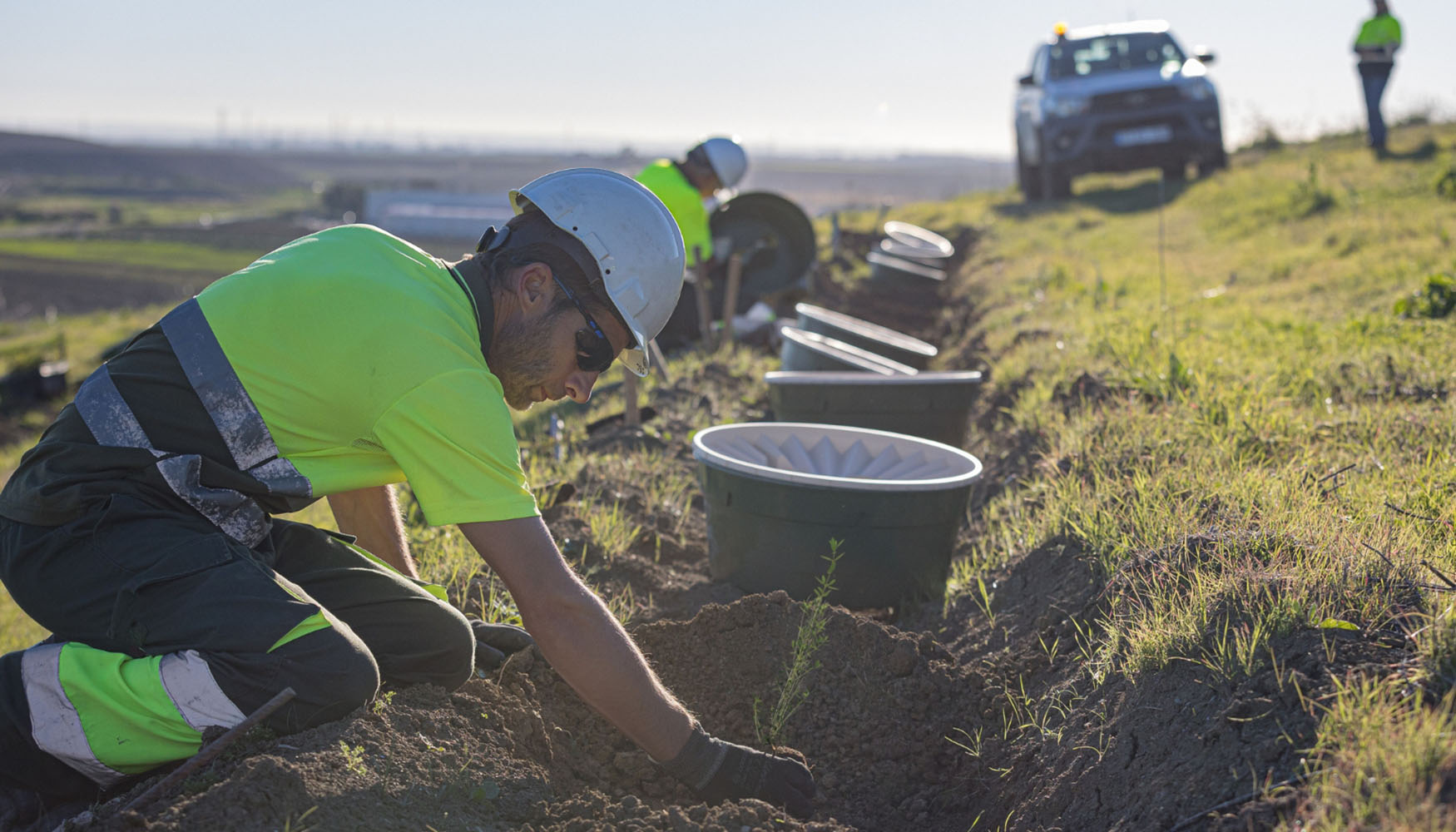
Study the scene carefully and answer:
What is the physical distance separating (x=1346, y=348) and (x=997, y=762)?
3256 millimetres

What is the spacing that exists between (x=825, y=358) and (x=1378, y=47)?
9.47 m

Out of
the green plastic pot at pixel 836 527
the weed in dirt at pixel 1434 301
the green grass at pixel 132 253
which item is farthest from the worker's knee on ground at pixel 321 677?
the green grass at pixel 132 253

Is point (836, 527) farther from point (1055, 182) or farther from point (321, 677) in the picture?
point (1055, 182)

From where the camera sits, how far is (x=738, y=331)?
30.7 ft

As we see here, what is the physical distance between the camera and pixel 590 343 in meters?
2.48

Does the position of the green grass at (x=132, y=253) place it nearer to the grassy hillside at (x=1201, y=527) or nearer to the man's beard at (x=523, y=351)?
the grassy hillside at (x=1201, y=527)

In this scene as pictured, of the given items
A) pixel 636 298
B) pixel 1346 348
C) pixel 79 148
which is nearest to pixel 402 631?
pixel 636 298

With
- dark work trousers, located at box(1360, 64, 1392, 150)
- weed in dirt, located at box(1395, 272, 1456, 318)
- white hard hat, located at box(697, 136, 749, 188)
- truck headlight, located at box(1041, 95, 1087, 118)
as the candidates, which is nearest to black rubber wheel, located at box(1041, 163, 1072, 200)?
truck headlight, located at box(1041, 95, 1087, 118)

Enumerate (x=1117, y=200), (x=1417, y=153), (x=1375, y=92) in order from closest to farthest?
(x=1417, y=153)
(x=1375, y=92)
(x=1117, y=200)

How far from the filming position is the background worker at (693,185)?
782 centimetres

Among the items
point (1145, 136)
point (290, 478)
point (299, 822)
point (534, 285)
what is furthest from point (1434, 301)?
point (1145, 136)

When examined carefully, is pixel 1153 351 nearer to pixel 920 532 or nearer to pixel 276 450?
pixel 920 532

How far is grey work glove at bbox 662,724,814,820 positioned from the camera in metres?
2.41

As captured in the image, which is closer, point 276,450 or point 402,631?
point 276,450
